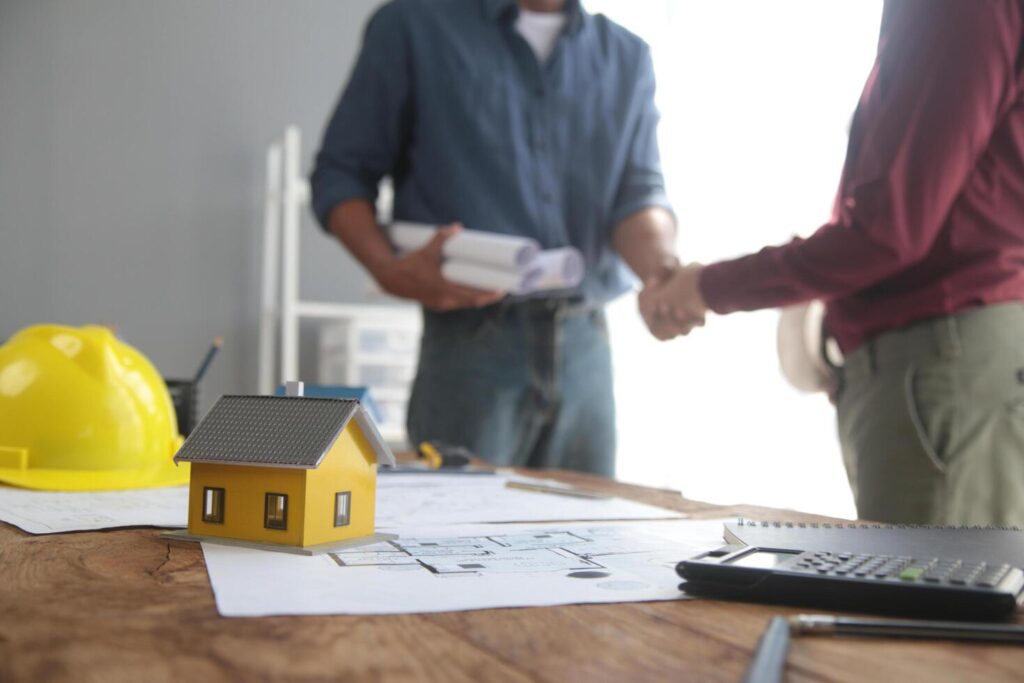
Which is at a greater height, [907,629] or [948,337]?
[948,337]

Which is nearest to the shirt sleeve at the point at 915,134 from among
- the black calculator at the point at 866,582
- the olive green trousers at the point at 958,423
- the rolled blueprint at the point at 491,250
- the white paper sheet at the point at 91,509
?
the olive green trousers at the point at 958,423

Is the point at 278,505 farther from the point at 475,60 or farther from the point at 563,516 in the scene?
the point at 475,60

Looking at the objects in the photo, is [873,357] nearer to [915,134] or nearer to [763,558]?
[915,134]

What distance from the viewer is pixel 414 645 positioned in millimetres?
355

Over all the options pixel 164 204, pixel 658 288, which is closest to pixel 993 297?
pixel 658 288

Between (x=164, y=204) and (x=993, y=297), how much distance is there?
2493 millimetres

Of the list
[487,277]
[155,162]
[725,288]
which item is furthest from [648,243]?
[155,162]

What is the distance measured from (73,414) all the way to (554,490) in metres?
0.46

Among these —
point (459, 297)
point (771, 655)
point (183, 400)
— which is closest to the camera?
point (771, 655)

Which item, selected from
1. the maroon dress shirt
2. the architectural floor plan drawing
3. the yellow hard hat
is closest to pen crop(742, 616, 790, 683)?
the architectural floor plan drawing

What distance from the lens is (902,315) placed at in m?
1.09

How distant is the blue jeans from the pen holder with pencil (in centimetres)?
35

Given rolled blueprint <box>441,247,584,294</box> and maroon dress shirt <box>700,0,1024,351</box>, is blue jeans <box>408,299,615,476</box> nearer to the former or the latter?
rolled blueprint <box>441,247,584,294</box>

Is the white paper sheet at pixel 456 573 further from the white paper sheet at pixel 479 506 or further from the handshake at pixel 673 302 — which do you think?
the handshake at pixel 673 302
